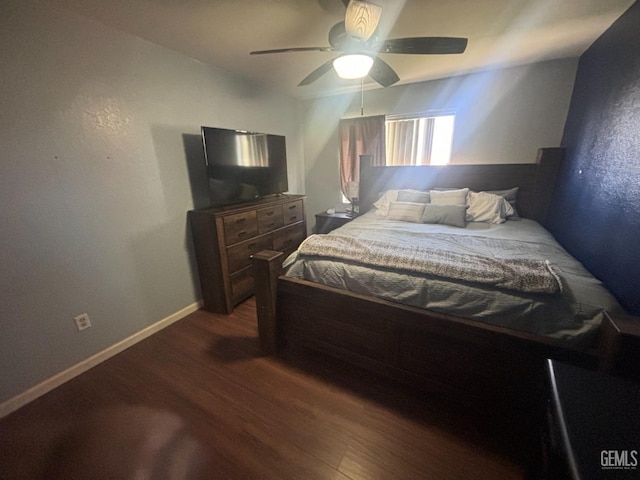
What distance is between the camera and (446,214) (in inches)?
96.2

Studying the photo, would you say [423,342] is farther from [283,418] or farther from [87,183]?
[87,183]

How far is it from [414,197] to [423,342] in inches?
73.2

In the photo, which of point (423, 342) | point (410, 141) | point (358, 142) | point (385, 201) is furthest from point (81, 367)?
point (410, 141)

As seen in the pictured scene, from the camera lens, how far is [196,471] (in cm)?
117

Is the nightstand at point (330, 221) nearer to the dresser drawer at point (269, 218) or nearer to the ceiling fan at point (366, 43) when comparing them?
the dresser drawer at point (269, 218)

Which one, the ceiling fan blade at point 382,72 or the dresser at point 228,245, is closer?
the ceiling fan blade at point 382,72

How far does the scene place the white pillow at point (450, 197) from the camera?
2.67 m

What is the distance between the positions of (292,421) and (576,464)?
120 cm

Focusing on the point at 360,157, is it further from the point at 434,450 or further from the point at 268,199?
the point at 434,450

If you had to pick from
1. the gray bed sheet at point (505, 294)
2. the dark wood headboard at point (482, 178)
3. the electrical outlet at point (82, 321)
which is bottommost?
the electrical outlet at point (82, 321)

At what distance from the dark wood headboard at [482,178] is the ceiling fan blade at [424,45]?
5.79 feet

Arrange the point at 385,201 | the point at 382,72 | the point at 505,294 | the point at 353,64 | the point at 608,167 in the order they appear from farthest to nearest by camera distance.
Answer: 1. the point at 385,201
2. the point at 382,72
3. the point at 608,167
4. the point at 353,64
5. the point at 505,294

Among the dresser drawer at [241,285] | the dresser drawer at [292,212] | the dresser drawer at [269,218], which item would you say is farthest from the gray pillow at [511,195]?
the dresser drawer at [241,285]

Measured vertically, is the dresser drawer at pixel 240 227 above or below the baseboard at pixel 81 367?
above
